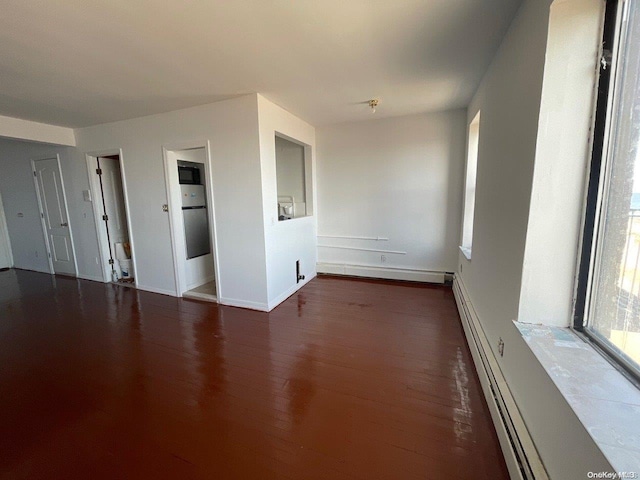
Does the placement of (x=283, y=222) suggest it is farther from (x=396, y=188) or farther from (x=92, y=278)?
(x=92, y=278)

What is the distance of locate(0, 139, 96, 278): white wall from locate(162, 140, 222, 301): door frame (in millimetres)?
1820

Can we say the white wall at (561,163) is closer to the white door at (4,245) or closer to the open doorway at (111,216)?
the open doorway at (111,216)

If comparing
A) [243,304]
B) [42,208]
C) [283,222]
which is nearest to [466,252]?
[283,222]

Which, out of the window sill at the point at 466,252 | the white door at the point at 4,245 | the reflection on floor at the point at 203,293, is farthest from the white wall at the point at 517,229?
the white door at the point at 4,245

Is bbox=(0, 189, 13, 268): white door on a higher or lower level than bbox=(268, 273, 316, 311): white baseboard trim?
A: higher

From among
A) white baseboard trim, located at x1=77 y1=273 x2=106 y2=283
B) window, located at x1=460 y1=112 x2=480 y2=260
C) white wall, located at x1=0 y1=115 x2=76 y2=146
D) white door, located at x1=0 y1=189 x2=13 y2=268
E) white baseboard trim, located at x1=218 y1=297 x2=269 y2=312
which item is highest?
white wall, located at x1=0 y1=115 x2=76 y2=146

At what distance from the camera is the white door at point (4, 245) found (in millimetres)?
5367

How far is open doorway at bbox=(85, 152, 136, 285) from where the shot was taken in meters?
4.26

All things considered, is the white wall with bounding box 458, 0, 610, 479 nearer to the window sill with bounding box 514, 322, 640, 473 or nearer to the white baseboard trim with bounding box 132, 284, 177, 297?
the window sill with bounding box 514, 322, 640, 473

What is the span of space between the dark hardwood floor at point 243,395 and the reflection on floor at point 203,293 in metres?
0.35

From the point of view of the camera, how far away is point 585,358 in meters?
1.12

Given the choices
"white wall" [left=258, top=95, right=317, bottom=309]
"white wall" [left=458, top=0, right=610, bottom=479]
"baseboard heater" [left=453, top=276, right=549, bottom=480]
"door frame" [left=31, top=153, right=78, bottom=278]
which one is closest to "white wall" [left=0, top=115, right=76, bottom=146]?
"door frame" [left=31, top=153, right=78, bottom=278]

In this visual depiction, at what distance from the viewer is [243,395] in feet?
6.23

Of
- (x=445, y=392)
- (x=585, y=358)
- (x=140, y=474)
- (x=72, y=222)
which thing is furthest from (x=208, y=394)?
(x=72, y=222)
